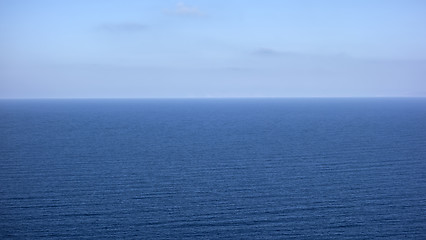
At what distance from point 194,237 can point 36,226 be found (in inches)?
367

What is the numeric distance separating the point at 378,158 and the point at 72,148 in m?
37.6

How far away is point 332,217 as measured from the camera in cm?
2497

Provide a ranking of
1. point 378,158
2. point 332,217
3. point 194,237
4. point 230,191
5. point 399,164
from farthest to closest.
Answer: point 378,158
point 399,164
point 230,191
point 332,217
point 194,237

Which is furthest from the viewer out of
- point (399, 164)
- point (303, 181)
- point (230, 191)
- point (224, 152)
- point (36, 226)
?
point (224, 152)

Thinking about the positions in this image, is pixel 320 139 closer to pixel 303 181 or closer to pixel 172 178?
pixel 303 181

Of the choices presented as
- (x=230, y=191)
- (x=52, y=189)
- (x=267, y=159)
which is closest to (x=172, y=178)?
(x=230, y=191)

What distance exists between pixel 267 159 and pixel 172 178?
13599 millimetres

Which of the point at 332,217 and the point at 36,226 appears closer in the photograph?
the point at 36,226

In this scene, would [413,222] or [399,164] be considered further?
[399,164]

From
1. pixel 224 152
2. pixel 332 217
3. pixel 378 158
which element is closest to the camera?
pixel 332 217

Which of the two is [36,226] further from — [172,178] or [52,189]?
[172,178]

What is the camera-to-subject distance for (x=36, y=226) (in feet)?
76.6

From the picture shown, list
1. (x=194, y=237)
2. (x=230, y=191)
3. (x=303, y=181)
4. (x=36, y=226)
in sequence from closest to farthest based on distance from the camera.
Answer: (x=194, y=237)
(x=36, y=226)
(x=230, y=191)
(x=303, y=181)

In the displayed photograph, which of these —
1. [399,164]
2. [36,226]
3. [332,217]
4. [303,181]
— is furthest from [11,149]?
[399,164]
